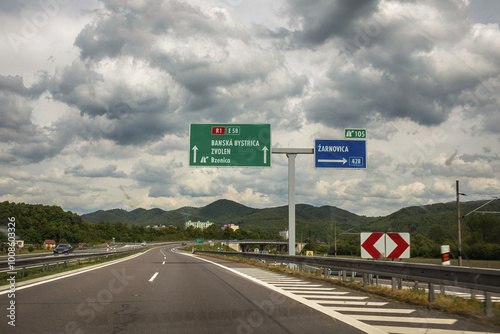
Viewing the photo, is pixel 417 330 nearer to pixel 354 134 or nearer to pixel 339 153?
pixel 339 153

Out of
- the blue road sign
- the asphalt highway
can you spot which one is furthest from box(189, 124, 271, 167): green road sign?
the asphalt highway

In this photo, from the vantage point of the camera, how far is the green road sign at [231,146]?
73.4 feet

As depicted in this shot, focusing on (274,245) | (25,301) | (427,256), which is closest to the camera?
(25,301)

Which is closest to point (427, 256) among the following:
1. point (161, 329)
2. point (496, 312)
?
point (496, 312)

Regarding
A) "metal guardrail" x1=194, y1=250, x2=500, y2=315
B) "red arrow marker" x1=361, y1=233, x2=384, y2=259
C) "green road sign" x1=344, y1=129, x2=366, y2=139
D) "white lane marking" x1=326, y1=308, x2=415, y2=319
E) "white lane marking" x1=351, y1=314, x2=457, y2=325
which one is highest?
"green road sign" x1=344, y1=129, x2=366, y2=139

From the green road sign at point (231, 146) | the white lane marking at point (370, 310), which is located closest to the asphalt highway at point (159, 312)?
the white lane marking at point (370, 310)

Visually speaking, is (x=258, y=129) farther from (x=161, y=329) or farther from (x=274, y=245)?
(x=274, y=245)

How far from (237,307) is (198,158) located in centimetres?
1457

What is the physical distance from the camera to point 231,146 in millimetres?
22469

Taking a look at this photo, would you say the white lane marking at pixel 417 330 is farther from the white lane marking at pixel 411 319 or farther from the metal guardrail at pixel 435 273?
the metal guardrail at pixel 435 273

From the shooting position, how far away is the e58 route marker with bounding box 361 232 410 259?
12039 millimetres

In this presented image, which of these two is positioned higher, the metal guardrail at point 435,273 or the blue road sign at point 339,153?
the blue road sign at point 339,153

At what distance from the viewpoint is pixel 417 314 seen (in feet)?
26.4

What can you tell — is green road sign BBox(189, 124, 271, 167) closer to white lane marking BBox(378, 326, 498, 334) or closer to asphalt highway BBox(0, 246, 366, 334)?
asphalt highway BBox(0, 246, 366, 334)
